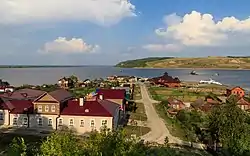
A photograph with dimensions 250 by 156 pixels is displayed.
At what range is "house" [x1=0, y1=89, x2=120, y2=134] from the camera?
33.1m

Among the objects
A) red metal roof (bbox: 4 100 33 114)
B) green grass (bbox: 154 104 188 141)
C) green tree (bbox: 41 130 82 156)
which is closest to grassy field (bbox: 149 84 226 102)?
green grass (bbox: 154 104 188 141)

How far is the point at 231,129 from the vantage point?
82.2ft

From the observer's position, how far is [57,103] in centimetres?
3419

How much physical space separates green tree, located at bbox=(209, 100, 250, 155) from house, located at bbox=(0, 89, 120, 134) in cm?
1066

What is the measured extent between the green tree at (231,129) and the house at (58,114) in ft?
35.0

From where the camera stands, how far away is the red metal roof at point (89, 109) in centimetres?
3316

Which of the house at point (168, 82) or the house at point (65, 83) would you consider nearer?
the house at point (65, 83)

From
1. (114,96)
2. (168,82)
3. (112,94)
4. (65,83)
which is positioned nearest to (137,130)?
(114,96)

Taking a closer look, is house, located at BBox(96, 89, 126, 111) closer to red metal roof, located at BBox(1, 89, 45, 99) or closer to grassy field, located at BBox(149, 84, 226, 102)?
red metal roof, located at BBox(1, 89, 45, 99)

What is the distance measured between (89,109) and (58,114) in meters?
3.39

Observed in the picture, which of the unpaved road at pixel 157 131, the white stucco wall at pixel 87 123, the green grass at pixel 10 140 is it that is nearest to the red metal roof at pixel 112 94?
the unpaved road at pixel 157 131

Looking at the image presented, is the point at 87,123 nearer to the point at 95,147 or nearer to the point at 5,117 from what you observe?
the point at 5,117

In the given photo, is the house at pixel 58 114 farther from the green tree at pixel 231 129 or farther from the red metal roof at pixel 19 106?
the green tree at pixel 231 129

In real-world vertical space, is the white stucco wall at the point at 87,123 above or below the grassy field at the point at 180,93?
above
